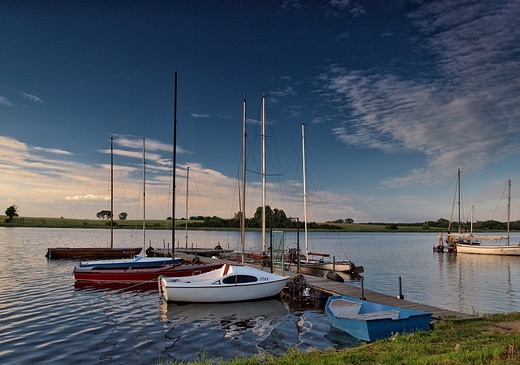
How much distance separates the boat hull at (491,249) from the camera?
68.1m

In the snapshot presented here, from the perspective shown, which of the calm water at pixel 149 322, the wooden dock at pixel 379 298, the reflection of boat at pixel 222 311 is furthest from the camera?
the reflection of boat at pixel 222 311

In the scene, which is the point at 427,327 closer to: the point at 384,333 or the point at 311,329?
the point at 384,333

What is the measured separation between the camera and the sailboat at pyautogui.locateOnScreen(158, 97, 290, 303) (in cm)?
2333

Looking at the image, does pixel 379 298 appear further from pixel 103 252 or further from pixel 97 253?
pixel 97 253

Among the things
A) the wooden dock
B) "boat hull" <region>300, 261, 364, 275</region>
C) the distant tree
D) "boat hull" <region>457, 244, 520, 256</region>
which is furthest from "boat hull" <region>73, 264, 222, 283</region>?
the distant tree

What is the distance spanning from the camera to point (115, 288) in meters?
30.5

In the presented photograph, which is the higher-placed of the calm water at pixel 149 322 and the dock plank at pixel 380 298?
the dock plank at pixel 380 298

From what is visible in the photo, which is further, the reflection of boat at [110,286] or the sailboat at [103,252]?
the sailboat at [103,252]

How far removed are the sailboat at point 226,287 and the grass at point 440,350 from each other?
11.1m

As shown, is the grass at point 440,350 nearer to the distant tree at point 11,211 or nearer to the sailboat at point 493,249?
the sailboat at point 493,249

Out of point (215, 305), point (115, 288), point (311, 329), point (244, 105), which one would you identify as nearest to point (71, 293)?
point (115, 288)

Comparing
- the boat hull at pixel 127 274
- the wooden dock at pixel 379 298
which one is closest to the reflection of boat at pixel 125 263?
the boat hull at pixel 127 274

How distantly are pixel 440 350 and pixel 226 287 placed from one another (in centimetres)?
1426

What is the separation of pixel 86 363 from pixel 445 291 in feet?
95.0
